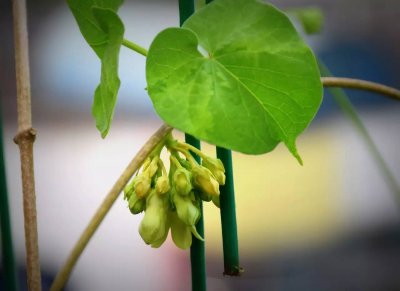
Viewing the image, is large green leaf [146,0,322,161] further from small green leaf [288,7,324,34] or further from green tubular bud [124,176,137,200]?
small green leaf [288,7,324,34]

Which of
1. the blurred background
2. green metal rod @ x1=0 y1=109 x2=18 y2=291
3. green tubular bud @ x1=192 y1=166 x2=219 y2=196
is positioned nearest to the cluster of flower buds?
green tubular bud @ x1=192 y1=166 x2=219 y2=196

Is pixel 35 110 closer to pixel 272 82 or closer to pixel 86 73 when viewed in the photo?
pixel 86 73

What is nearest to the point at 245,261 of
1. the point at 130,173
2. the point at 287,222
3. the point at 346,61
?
the point at 287,222

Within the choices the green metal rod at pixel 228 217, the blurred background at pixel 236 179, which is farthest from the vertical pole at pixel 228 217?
the blurred background at pixel 236 179

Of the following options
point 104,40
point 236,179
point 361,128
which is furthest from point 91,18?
point 236,179

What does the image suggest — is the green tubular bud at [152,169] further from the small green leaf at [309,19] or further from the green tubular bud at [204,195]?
the small green leaf at [309,19]

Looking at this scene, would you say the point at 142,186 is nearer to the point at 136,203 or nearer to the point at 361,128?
the point at 136,203
